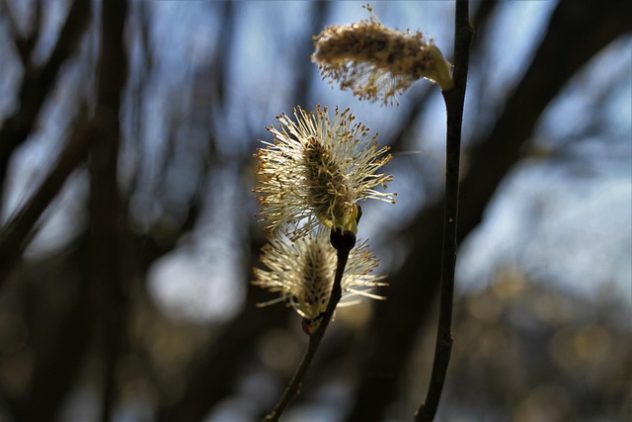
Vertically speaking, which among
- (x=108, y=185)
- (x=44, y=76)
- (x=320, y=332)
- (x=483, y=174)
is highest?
(x=483, y=174)

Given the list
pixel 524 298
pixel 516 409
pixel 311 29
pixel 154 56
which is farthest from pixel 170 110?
pixel 516 409

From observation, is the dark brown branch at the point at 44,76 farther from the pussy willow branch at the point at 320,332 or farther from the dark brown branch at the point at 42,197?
the pussy willow branch at the point at 320,332

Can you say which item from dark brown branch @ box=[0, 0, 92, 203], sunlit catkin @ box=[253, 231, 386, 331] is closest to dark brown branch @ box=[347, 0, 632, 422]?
sunlit catkin @ box=[253, 231, 386, 331]

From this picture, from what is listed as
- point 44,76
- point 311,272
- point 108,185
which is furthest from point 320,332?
point 44,76

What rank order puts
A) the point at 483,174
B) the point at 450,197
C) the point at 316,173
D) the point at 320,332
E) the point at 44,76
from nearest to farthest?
the point at 450,197
the point at 320,332
the point at 316,173
the point at 44,76
the point at 483,174

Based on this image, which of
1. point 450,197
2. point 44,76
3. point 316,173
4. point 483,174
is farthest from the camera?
point 483,174

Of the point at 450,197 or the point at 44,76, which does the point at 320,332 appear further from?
the point at 44,76

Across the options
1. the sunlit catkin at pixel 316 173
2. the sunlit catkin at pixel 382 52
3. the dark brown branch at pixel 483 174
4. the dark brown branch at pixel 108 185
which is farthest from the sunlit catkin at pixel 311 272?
the dark brown branch at pixel 483 174

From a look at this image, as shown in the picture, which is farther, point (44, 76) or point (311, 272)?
point (44, 76)
